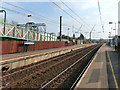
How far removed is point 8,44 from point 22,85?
10.9 m

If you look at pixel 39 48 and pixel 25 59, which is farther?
pixel 39 48

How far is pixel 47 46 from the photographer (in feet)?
92.8

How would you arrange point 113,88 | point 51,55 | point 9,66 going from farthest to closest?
1. point 51,55
2. point 9,66
3. point 113,88

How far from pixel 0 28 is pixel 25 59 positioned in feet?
→ 21.6

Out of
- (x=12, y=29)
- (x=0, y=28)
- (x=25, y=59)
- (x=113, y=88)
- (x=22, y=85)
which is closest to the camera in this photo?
(x=113, y=88)

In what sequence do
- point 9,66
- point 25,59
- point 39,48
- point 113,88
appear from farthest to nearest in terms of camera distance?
point 39,48 → point 25,59 → point 9,66 → point 113,88

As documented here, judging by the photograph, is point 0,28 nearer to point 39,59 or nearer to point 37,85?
point 39,59

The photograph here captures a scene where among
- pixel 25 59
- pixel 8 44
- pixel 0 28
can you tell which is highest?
pixel 0 28

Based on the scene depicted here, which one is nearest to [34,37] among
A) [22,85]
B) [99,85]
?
[22,85]

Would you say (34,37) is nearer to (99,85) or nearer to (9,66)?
(9,66)

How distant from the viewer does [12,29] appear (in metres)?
17.6

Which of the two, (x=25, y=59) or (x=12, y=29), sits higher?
(x=12, y=29)

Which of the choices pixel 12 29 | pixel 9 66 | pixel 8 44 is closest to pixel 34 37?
pixel 12 29

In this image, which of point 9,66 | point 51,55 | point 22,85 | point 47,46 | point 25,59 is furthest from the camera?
point 47,46
